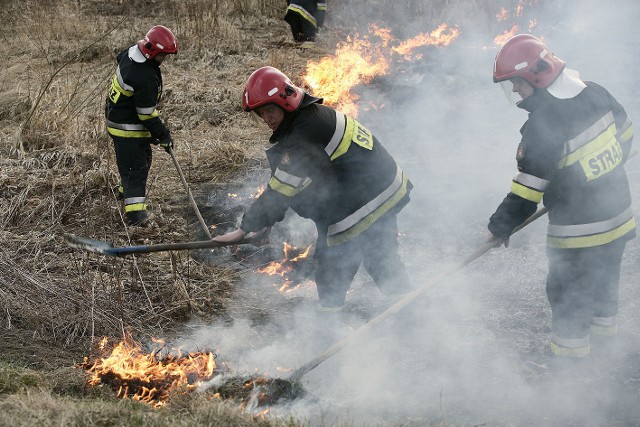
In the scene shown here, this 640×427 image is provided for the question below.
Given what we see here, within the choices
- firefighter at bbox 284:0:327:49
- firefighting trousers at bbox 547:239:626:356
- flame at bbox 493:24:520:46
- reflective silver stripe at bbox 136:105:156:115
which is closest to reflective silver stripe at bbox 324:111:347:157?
firefighting trousers at bbox 547:239:626:356

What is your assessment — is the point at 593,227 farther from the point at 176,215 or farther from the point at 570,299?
the point at 176,215

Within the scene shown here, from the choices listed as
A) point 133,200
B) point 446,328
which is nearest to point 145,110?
point 133,200

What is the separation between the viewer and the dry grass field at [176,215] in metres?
3.79

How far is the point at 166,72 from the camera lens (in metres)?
10.7

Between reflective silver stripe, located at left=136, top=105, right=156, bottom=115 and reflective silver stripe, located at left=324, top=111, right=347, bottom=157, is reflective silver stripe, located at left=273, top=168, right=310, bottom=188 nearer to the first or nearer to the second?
reflective silver stripe, located at left=324, top=111, right=347, bottom=157

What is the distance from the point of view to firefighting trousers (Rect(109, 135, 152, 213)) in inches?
255

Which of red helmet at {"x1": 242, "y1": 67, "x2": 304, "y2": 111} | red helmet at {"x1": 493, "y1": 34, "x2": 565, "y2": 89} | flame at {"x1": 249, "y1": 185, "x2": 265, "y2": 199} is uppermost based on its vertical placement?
red helmet at {"x1": 493, "y1": 34, "x2": 565, "y2": 89}

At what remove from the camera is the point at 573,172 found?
3.56 m

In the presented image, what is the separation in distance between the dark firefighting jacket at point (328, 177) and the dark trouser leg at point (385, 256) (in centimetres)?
14

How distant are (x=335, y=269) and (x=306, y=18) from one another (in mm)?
7677

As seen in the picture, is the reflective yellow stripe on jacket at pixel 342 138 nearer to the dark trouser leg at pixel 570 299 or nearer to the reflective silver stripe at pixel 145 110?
the dark trouser leg at pixel 570 299

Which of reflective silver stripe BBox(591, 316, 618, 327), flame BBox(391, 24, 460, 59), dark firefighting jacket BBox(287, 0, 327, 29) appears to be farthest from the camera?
dark firefighting jacket BBox(287, 0, 327, 29)

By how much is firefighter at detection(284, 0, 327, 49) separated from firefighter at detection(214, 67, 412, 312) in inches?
287

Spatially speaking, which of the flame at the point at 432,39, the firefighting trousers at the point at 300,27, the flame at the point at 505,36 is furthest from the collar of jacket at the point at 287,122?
the firefighting trousers at the point at 300,27
